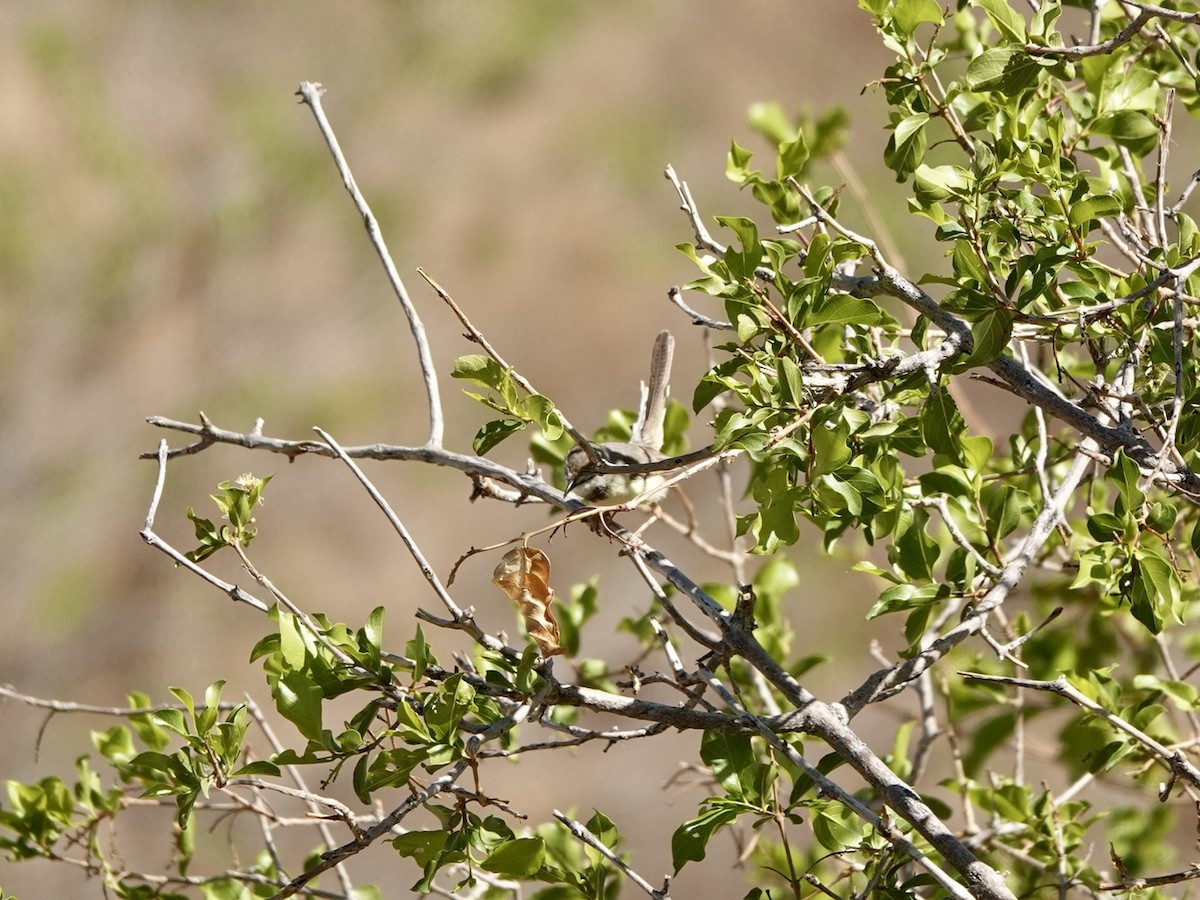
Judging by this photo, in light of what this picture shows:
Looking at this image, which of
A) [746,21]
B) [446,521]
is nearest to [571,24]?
[746,21]

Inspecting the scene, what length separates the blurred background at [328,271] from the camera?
503cm

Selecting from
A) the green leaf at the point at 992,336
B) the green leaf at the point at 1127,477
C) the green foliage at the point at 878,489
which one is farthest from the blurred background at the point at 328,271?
the green leaf at the point at 992,336

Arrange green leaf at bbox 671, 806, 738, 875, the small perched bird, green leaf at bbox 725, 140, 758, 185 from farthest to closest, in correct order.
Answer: green leaf at bbox 725, 140, 758, 185 → the small perched bird → green leaf at bbox 671, 806, 738, 875

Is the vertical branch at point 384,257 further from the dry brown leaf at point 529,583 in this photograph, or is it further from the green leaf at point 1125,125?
the green leaf at point 1125,125

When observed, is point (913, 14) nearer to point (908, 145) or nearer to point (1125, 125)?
point (908, 145)

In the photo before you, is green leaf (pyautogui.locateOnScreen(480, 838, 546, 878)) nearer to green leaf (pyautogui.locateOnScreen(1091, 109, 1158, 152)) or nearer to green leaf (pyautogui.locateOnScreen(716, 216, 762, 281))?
green leaf (pyautogui.locateOnScreen(716, 216, 762, 281))

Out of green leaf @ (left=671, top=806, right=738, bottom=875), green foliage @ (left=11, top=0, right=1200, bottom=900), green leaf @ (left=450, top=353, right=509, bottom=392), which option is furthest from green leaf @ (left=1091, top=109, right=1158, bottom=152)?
green leaf @ (left=671, top=806, right=738, bottom=875)

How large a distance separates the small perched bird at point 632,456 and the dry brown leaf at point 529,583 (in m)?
0.10

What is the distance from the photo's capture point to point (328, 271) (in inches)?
236

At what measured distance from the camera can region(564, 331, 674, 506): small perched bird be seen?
3.67ft

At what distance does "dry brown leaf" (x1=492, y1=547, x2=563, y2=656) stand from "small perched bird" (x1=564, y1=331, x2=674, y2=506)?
0.10m

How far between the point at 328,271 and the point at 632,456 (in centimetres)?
506

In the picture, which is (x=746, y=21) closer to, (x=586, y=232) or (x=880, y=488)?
(x=586, y=232)

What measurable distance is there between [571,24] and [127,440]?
3335 mm
